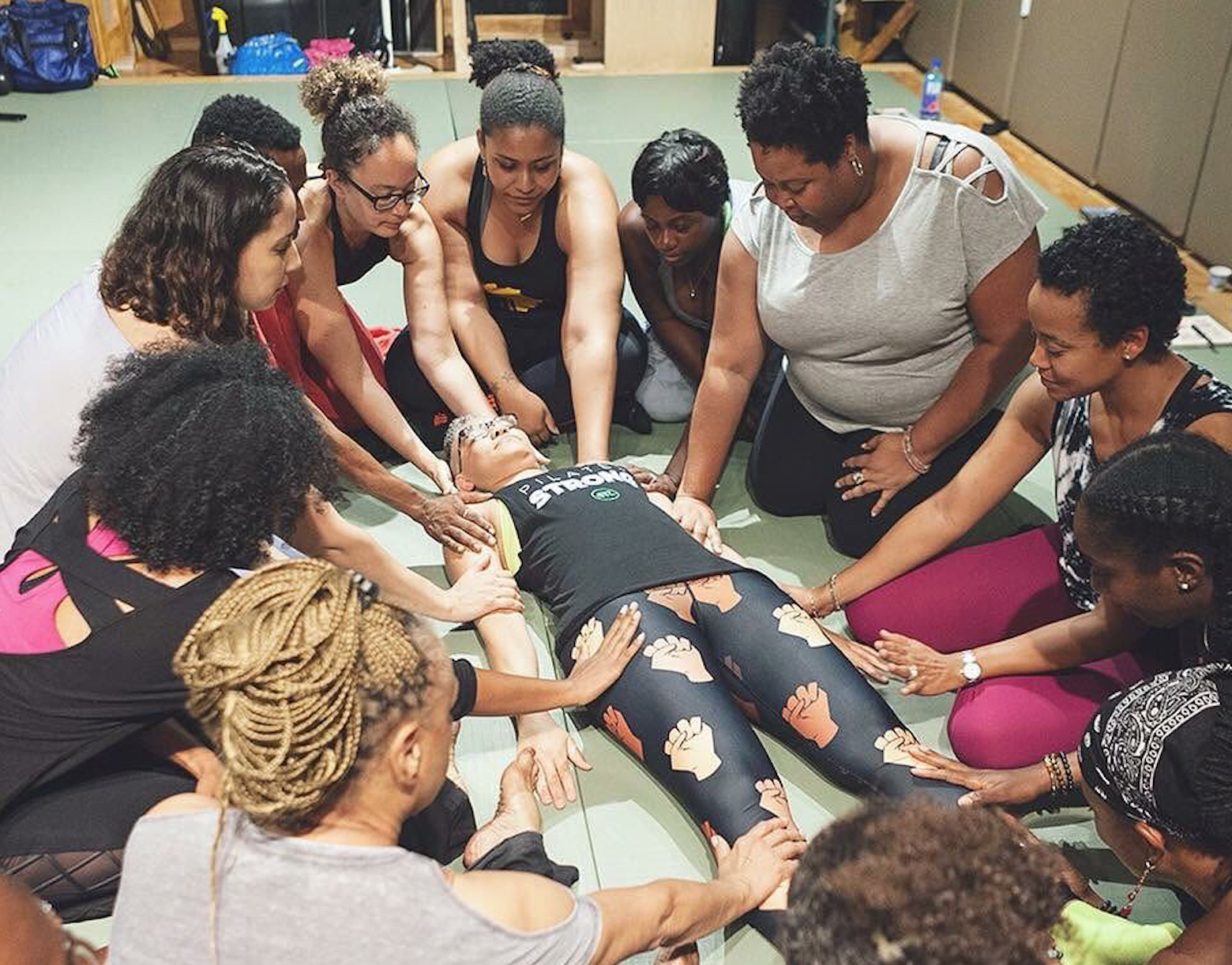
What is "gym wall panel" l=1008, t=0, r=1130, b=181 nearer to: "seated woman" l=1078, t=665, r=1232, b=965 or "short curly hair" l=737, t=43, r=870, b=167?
"short curly hair" l=737, t=43, r=870, b=167

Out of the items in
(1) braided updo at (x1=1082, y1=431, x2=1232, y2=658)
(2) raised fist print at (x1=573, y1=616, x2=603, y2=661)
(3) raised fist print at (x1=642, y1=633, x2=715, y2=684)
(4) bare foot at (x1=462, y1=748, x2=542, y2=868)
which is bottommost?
(4) bare foot at (x1=462, y1=748, x2=542, y2=868)

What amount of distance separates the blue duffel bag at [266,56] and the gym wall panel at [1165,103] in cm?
382

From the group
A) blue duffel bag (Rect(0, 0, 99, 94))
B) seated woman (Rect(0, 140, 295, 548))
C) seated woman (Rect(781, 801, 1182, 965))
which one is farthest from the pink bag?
seated woman (Rect(781, 801, 1182, 965))

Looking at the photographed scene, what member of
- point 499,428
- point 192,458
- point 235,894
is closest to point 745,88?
point 499,428

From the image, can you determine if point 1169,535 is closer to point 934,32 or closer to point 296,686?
point 296,686

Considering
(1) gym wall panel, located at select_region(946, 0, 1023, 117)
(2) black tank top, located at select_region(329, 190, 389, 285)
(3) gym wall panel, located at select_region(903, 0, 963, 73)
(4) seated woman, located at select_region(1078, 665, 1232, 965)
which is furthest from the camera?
(3) gym wall panel, located at select_region(903, 0, 963, 73)

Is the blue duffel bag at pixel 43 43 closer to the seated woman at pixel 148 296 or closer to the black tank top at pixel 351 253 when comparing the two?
the black tank top at pixel 351 253

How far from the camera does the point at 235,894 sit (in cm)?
119

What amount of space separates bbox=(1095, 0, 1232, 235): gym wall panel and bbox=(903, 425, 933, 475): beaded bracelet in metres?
2.30

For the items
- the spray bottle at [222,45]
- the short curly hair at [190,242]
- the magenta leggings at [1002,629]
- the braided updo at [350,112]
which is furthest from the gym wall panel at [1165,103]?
the spray bottle at [222,45]

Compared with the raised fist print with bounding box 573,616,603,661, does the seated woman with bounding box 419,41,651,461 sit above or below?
above

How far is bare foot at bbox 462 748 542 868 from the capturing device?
191 cm

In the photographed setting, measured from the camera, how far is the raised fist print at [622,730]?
205 cm

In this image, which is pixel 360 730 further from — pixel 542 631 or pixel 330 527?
pixel 542 631
